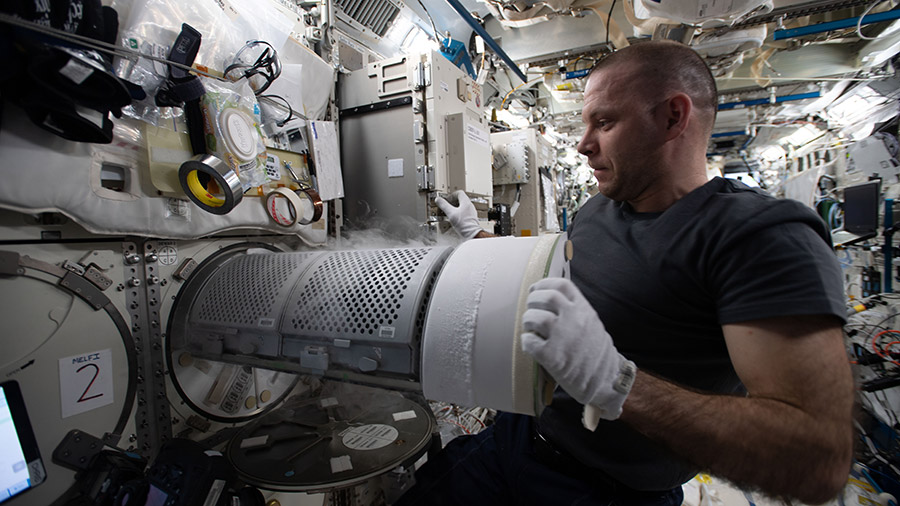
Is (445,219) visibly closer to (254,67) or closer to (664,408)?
(254,67)

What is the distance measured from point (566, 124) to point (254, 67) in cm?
566

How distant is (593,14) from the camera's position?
11.1ft

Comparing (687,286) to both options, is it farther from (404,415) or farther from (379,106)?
(379,106)

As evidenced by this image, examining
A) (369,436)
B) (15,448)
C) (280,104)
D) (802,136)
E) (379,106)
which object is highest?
(802,136)

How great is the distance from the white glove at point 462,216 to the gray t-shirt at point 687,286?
84cm

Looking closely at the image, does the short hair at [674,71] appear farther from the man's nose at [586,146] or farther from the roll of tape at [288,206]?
the roll of tape at [288,206]

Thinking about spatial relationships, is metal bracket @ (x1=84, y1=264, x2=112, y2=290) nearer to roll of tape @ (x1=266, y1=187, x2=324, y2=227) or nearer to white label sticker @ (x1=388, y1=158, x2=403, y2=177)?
roll of tape @ (x1=266, y1=187, x2=324, y2=227)

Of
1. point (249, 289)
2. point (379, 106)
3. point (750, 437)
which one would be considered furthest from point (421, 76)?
point (750, 437)

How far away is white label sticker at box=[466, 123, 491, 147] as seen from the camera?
7.68ft

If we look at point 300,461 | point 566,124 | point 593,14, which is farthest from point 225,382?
point 566,124

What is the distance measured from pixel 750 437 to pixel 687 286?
39cm

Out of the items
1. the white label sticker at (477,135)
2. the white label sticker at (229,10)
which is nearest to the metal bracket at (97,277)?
the white label sticker at (229,10)

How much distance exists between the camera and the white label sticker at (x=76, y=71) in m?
0.87

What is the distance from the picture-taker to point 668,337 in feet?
3.51
